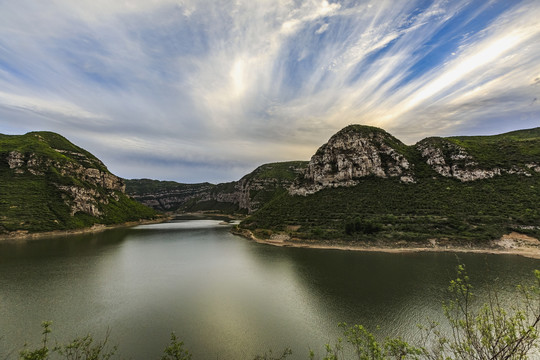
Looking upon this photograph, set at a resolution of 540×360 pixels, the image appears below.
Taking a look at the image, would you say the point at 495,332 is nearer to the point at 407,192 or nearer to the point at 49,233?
the point at 407,192

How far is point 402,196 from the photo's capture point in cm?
8138

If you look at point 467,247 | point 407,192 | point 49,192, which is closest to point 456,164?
point 407,192

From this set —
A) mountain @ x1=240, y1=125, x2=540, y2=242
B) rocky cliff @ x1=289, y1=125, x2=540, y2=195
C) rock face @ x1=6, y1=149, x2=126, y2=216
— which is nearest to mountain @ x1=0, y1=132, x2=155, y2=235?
rock face @ x1=6, y1=149, x2=126, y2=216

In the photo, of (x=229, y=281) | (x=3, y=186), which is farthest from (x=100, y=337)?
(x=3, y=186)

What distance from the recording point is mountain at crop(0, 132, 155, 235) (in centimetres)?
8632

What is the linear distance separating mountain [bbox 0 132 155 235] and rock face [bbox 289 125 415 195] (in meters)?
99.2

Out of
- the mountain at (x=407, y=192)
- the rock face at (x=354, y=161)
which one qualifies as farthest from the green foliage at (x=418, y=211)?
the rock face at (x=354, y=161)

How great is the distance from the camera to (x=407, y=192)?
8275 centimetres

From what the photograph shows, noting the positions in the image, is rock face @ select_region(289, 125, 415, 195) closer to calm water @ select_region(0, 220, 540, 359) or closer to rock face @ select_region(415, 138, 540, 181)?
rock face @ select_region(415, 138, 540, 181)

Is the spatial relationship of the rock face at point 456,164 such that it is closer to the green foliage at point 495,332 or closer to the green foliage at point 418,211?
the green foliage at point 418,211

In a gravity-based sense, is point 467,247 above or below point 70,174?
below

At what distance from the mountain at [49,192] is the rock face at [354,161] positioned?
325 feet

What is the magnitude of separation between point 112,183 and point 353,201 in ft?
540

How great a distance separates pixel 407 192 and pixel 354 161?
988 inches
